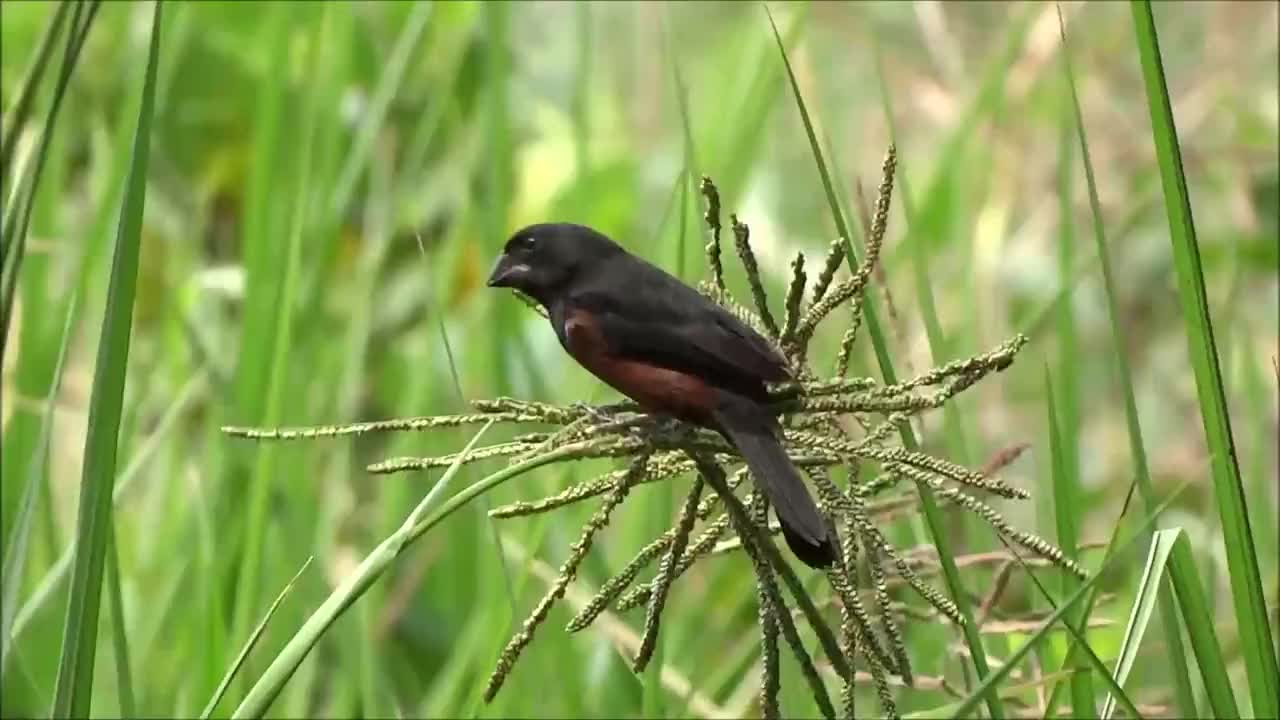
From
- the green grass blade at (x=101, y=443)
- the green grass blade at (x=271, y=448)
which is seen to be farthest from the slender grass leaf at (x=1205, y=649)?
the green grass blade at (x=271, y=448)

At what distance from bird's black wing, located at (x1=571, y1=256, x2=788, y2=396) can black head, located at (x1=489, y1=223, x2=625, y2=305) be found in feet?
0.04

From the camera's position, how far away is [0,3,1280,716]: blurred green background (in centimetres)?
111

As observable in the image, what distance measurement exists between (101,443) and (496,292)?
0.69 metres

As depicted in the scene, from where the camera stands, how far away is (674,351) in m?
0.56

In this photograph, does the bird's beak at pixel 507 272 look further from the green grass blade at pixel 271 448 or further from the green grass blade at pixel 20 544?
the green grass blade at pixel 271 448

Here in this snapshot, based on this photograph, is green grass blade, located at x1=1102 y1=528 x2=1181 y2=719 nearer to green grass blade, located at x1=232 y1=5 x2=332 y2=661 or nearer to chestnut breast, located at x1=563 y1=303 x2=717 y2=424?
chestnut breast, located at x1=563 y1=303 x2=717 y2=424

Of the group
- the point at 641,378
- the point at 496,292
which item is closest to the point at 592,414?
the point at 641,378

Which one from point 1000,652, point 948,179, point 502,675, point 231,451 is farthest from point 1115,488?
point 502,675

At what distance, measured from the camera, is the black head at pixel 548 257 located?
0.61 m

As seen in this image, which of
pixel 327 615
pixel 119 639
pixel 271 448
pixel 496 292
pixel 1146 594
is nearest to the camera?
pixel 327 615

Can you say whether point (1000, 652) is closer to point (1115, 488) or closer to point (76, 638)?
point (76, 638)

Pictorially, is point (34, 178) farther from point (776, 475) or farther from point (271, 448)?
point (271, 448)

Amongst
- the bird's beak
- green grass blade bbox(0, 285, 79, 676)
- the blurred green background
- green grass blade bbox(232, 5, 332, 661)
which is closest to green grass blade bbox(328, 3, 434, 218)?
the blurred green background

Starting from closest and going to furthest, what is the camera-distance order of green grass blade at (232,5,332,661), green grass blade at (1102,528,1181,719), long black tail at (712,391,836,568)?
long black tail at (712,391,836,568) → green grass blade at (1102,528,1181,719) → green grass blade at (232,5,332,661)
